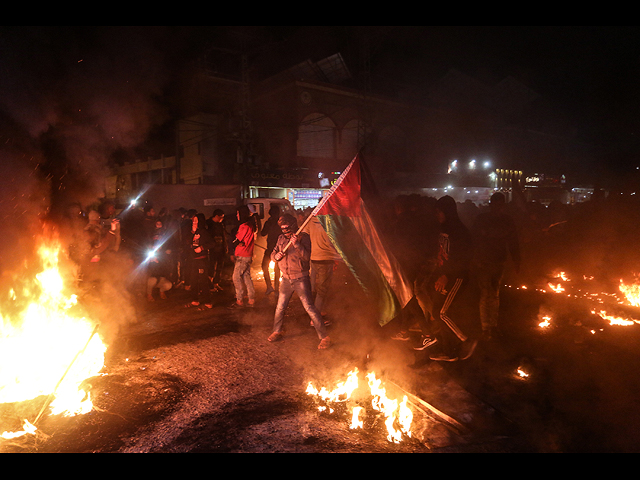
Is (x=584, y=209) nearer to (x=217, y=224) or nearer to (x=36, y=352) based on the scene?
(x=217, y=224)

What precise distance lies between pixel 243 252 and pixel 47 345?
3402 mm

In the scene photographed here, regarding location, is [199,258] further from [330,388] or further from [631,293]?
[631,293]

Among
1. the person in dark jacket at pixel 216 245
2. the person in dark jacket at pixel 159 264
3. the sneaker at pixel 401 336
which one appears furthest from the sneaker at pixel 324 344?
the person in dark jacket at pixel 159 264

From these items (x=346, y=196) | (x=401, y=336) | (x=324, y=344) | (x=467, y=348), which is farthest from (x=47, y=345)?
(x=467, y=348)

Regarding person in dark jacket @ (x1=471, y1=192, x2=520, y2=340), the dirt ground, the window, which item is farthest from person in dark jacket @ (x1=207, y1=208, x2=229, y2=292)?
the window

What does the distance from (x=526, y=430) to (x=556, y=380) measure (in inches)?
52.1

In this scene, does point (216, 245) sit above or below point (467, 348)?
above

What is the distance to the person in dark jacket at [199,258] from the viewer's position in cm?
729

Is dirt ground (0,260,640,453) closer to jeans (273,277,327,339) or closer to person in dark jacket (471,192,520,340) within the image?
jeans (273,277,327,339)

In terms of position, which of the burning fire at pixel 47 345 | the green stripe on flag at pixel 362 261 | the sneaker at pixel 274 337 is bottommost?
the sneaker at pixel 274 337

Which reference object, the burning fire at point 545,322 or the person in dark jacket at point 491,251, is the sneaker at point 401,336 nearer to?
the person in dark jacket at point 491,251

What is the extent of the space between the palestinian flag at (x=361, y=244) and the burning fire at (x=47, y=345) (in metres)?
3.24

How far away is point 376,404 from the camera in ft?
12.1

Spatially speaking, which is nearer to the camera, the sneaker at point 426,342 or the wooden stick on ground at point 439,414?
the wooden stick on ground at point 439,414
